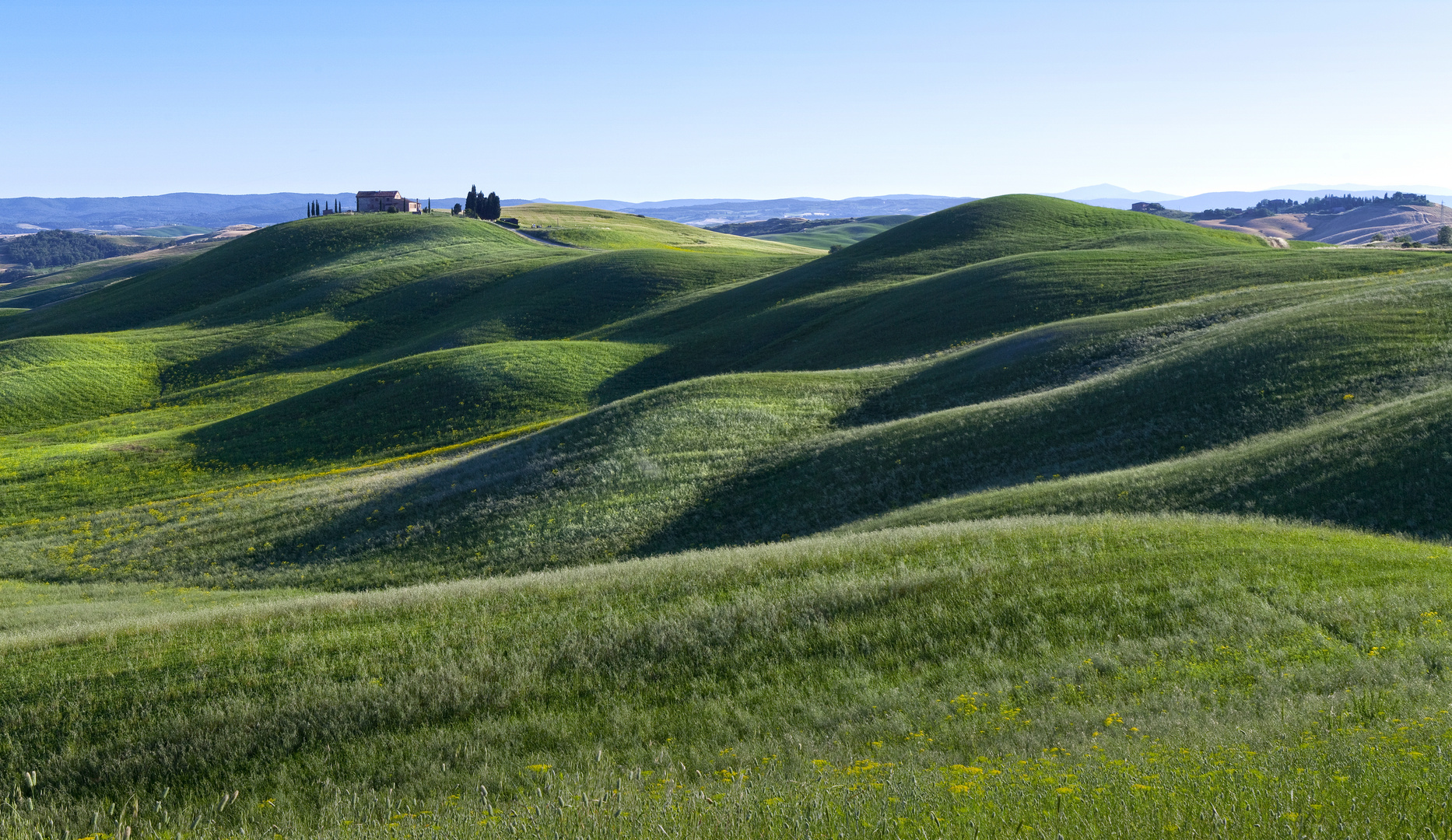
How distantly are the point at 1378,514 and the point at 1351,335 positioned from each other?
54.4ft

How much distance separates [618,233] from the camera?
152 meters

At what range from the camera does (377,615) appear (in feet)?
45.6

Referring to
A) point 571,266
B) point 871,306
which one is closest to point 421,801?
point 871,306

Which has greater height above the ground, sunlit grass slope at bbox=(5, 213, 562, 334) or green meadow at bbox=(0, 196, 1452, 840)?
sunlit grass slope at bbox=(5, 213, 562, 334)

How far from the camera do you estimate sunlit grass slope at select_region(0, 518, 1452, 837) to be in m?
5.62

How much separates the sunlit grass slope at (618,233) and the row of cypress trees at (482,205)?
547 centimetres

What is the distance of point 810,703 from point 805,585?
3912 millimetres

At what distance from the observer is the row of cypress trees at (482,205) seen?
156m

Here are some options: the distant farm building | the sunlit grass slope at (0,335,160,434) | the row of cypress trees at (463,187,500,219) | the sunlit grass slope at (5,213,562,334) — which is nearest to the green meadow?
the sunlit grass slope at (0,335,160,434)

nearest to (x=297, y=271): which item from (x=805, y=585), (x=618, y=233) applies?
(x=618, y=233)

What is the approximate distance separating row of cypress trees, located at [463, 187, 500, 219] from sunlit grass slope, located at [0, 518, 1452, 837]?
151846 mm

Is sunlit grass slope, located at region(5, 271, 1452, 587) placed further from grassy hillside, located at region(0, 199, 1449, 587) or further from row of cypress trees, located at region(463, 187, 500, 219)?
row of cypress trees, located at region(463, 187, 500, 219)

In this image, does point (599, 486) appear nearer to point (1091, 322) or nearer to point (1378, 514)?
point (1378, 514)

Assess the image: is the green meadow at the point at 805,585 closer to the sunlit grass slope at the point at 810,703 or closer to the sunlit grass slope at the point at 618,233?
the sunlit grass slope at the point at 810,703
